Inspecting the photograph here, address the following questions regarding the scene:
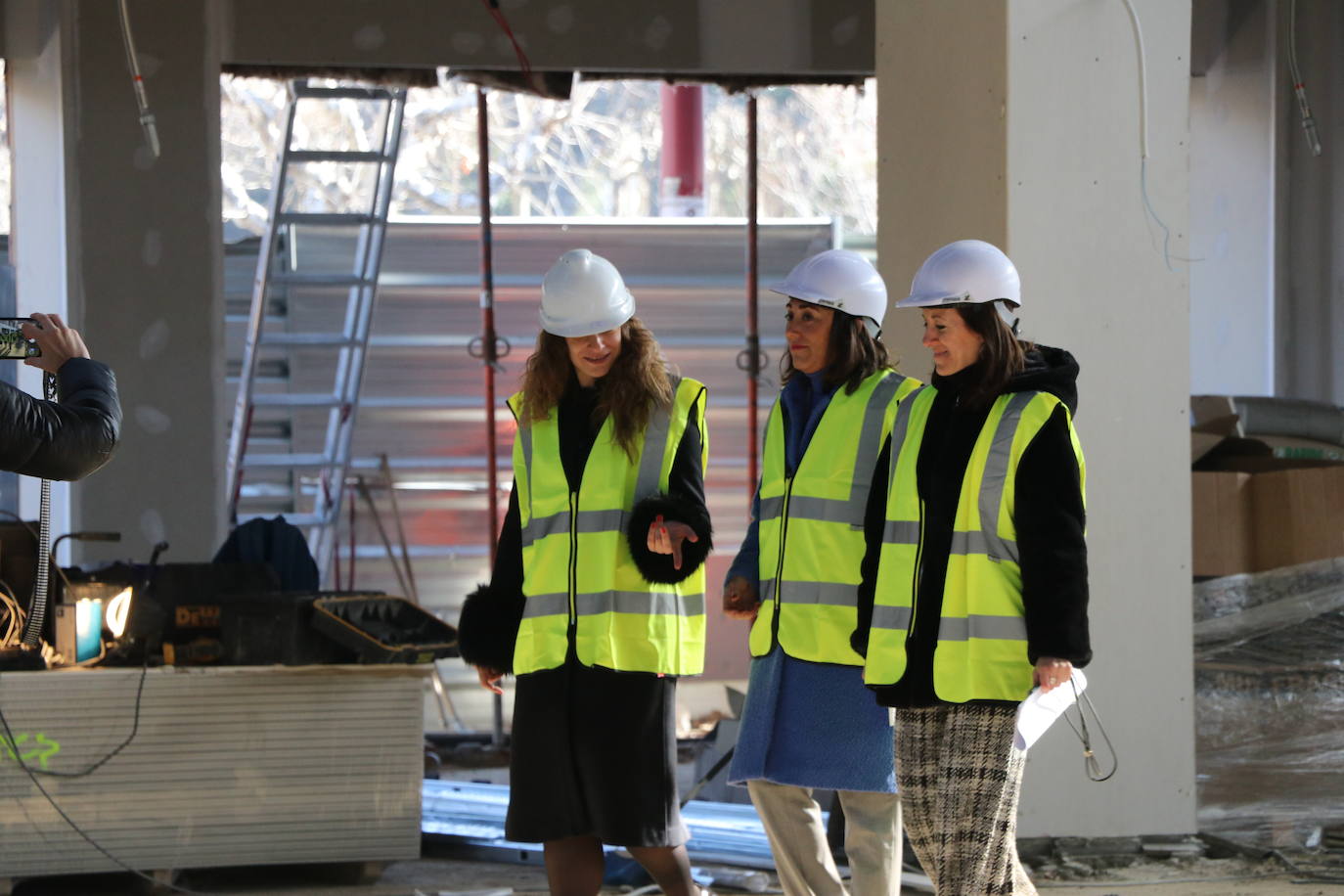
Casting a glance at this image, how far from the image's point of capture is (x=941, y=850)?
3010 millimetres

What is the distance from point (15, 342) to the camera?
9.59 ft

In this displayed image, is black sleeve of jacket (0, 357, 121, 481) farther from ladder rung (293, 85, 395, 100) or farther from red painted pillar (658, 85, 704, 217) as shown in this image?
red painted pillar (658, 85, 704, 217)

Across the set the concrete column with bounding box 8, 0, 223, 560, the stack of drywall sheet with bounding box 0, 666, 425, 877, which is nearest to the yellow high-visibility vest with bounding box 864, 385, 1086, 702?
the stack of drywall sheet with bounding box 0, 666, 425, 877

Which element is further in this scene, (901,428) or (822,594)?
(822,594)

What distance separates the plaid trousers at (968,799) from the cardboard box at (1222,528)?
2.37 meters

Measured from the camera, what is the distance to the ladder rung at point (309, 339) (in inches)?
305

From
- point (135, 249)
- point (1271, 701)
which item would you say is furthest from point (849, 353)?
point (135, 249)

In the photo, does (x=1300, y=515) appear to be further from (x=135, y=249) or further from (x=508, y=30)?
(x=135, y=249)

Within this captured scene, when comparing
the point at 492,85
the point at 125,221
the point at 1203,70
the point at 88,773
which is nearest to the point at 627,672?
the point at 88,773

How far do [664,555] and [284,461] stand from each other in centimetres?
500

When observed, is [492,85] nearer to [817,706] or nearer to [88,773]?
[88,773]

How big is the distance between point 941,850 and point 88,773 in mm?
2725

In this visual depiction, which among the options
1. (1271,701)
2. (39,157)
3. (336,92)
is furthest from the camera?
(336,92)

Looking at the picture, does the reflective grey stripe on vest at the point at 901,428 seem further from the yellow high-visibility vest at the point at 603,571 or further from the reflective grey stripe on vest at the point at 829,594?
the yellow high-visibility vest at the point at 603,571
